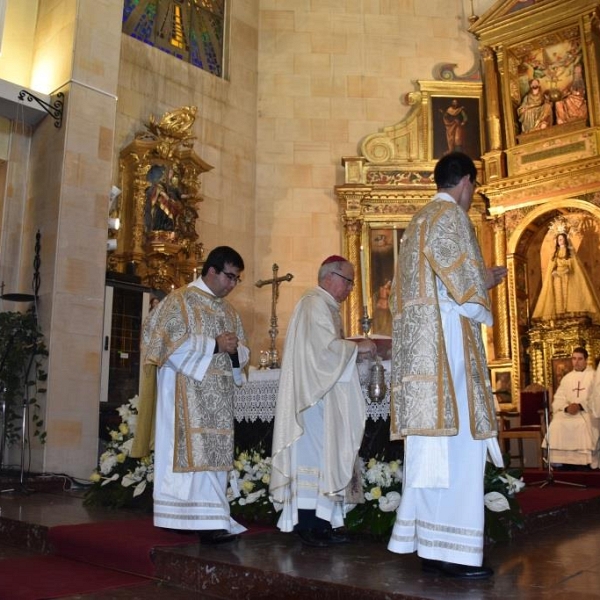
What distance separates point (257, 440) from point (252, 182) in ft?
25.3

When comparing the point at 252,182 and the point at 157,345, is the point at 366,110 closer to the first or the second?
the point at 252,182

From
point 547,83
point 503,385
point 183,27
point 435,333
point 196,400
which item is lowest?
point 196,400

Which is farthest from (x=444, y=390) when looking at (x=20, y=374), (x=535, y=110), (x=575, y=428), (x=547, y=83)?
(x=547, y=83)

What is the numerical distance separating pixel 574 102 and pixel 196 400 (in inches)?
392

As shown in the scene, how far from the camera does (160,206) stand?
10.4 metres

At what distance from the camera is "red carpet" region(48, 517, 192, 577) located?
12.8ft

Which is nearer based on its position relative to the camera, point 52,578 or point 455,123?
point 52,578

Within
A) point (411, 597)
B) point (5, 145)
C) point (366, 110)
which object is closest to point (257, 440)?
point (411, 597)

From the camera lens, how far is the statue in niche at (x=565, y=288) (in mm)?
11523

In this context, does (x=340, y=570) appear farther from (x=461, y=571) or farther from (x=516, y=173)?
(x=516, y=173)

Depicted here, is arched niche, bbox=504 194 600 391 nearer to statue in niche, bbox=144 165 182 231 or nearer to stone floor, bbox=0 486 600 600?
statue in niche, bbox=144 165 182 231

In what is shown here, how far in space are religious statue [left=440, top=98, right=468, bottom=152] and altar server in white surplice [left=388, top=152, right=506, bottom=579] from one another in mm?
9538

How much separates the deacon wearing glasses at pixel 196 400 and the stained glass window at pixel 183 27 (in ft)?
27.0

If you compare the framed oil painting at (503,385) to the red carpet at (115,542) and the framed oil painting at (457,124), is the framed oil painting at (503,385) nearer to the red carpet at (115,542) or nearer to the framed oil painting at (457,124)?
the framed oil painting at (457,124)
